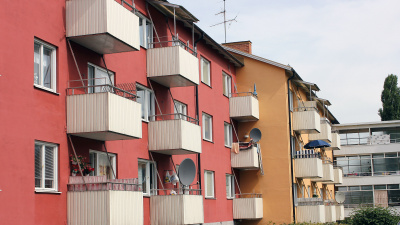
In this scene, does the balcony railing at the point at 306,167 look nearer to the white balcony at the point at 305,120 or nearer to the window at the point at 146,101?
the white balcony at the point at 305,120

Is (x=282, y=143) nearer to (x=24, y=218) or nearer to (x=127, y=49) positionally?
(x=127, y=49)

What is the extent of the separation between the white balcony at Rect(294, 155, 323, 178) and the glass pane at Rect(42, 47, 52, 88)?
2166cm

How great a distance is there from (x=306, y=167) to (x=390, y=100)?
131ft

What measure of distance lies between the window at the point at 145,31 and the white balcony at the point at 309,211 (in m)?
16.1

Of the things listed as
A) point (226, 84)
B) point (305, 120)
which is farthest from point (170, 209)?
point (305, 120)

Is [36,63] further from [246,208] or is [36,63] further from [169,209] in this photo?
[246,208]

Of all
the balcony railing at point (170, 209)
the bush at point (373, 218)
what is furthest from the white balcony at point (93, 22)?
the bush at point (373, 218)

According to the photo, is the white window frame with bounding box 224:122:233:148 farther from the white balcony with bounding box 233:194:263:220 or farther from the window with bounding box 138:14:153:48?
the window with bounding box 138:14:153:48

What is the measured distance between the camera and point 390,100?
72.6 metres

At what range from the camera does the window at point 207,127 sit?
97.6ft

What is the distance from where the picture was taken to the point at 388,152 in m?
57.5

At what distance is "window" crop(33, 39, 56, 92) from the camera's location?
16.8 m

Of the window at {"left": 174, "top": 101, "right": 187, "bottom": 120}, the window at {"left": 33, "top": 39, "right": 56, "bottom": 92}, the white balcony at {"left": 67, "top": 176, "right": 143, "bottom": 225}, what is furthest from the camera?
the window at {"left": 174, "top": 101, "right": 187, "bottom": 120}

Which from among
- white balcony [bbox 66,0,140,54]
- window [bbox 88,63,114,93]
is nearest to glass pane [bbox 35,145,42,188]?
window [bbox 88,63,114,93]
